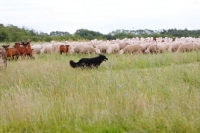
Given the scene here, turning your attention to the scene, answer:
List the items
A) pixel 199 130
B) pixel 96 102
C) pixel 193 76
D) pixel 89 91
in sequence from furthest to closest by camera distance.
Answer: pixel 193 76 < pixel 89 91 < pixel 96 102 < pixel 199 130

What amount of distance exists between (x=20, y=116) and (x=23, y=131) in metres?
0.36

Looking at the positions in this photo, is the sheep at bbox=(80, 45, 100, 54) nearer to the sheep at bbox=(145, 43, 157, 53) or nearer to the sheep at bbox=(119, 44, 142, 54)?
the sheep at bbox=(119, 44, 142, 54)

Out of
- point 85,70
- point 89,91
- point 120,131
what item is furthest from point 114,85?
point 85,70

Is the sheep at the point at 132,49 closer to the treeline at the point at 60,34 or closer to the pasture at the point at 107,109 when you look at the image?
the pasture at the point at 107,109

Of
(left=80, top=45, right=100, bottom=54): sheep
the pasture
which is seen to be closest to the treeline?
(left=80, top=45, right=100, bottom=54): sheep

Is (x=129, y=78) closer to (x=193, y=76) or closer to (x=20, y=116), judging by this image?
(x=193, y=76)

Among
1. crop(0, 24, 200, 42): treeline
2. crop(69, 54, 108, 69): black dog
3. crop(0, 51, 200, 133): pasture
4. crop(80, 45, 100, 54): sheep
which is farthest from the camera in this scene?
crop(0, 24, 200, 42): treeline

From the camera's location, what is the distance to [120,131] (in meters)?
4.40

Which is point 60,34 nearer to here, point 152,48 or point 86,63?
point 152,48

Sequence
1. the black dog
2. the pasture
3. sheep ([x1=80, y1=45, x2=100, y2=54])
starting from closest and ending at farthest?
the pasture, the black dog, sheep ([x1=80, y1=45, x2=100, y2=54])

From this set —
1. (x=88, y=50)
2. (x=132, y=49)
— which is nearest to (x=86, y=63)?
(x=88, y=50)

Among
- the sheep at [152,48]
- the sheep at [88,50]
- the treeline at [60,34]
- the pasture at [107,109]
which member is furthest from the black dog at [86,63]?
the treeline at [60,34]

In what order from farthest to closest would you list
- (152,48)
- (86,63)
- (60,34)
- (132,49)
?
(60,34)
(152,48)
(132,49)
(86,63)

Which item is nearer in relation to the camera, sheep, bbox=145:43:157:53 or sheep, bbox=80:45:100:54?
sheep, bbox=145:43:157:53
